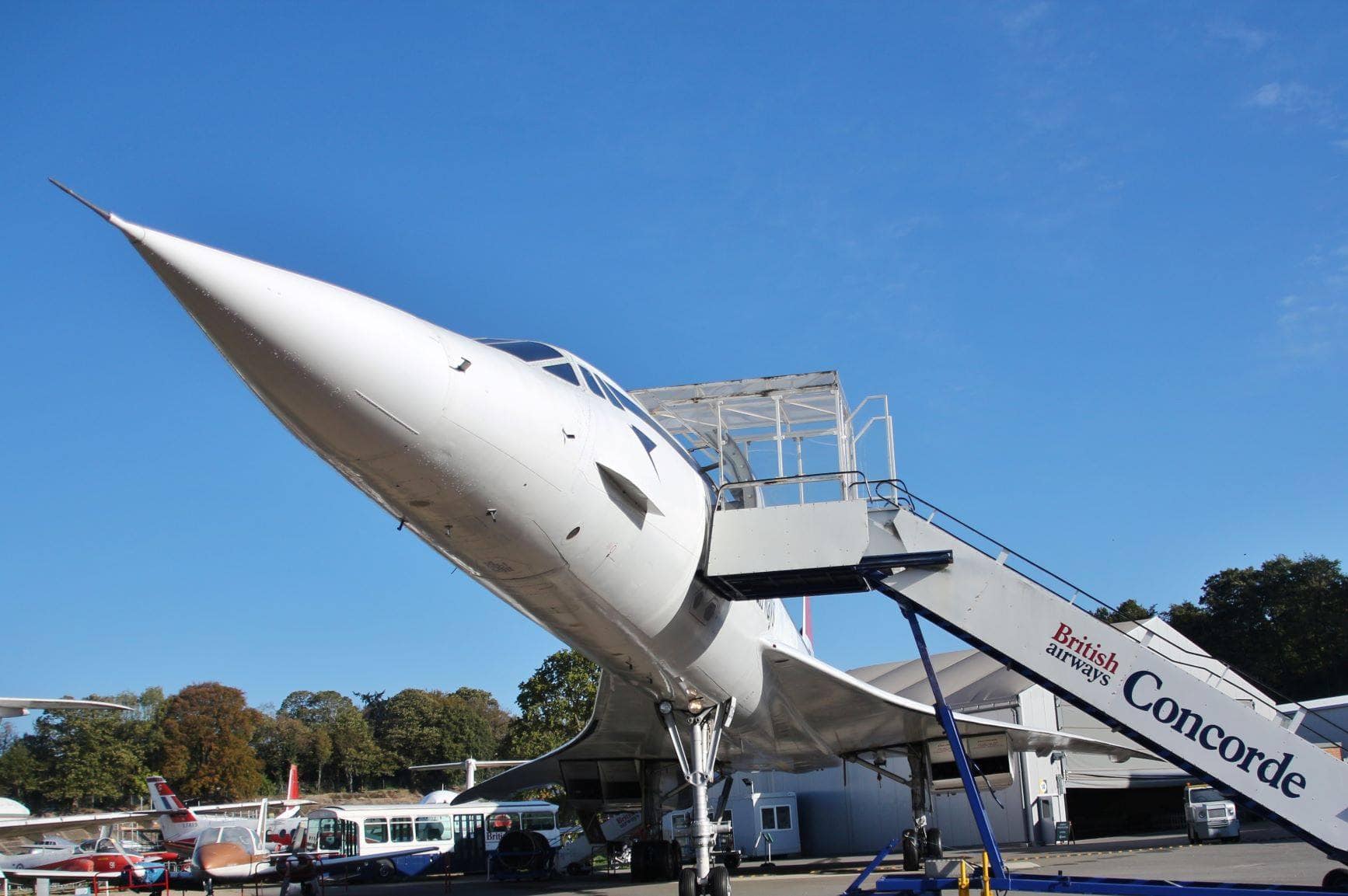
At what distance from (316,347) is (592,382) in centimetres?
293

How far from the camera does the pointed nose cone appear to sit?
16.8ft

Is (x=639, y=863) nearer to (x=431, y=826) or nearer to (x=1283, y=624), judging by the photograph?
(x=431, y=826)

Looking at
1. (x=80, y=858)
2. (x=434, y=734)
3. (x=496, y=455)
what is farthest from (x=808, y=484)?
(x=434, y=734)

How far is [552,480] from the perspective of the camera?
6.80 meters

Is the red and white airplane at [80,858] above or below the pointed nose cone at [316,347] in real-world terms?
below

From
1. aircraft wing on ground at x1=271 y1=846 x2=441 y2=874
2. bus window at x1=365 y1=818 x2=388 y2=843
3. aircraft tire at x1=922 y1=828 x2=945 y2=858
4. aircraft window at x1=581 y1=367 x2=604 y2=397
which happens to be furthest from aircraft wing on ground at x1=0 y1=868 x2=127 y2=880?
aircraft window at x1=581 y1=367 x2=604 y2=397

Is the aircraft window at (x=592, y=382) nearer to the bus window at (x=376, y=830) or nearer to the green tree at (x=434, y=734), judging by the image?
the bus window at (x=376, y=830)

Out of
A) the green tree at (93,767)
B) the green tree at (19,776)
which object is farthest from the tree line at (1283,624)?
the green tree at (19,776)

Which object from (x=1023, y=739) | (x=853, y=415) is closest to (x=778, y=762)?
(x=1023, y=739)

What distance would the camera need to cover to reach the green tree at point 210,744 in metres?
51.9

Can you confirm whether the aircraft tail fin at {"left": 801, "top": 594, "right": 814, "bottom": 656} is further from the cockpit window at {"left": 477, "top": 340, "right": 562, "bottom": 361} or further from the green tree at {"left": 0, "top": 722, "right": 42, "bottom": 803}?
the green tree at {"left": 0, "top": 722, "right": 42, "bottom": 803}

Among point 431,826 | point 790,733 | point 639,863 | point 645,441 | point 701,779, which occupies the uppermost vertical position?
point 645,441

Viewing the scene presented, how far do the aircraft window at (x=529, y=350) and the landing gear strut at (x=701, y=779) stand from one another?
3827 mm

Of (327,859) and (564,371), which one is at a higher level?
(564,371)
